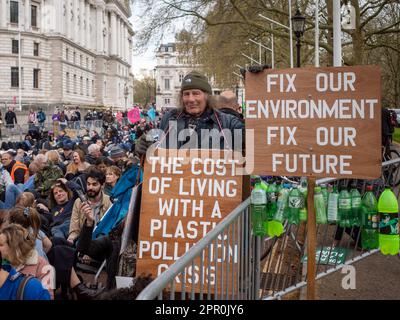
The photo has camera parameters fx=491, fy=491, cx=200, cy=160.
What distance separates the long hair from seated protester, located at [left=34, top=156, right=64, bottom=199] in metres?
4.62

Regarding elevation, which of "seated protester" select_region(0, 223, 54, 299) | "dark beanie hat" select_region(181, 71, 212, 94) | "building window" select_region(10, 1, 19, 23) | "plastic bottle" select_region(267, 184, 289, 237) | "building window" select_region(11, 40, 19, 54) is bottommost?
"seated protester" select_region(0, 223, 54, 299)

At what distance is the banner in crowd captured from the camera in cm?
412

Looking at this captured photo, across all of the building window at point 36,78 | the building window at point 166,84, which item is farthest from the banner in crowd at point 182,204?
the building window at point 166,84

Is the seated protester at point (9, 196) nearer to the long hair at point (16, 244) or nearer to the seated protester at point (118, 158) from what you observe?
the seated protester at point (118, 158)

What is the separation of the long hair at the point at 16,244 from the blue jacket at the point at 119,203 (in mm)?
1478

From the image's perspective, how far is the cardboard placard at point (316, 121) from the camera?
3.65 m

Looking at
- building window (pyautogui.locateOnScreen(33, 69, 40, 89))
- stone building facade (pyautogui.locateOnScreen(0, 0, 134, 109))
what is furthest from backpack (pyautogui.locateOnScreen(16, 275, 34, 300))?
building window (pyautogui.locateOnScreen(33, 69, 40, 89))

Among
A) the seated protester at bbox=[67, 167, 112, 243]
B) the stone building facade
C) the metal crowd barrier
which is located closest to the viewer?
the metal crowd barrier

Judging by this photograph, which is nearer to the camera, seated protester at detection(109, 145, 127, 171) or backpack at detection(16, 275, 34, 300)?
backpack at detection(16, 275, 34, 300)

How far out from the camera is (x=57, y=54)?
7012 cm

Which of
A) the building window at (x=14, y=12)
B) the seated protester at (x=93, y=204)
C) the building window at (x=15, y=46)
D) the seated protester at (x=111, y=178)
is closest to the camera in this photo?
the seated protester at (x=93, y=204)

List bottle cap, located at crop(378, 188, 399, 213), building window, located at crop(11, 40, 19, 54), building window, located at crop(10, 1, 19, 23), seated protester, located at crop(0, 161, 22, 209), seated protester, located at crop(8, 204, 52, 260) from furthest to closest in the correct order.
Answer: building window, located at crop(10, 1, 19, 23)
building window, located at crop(11, 40, 19, 54)
seated protester, located at crop(0, 161, 22, 209)
seated protester, located at crop(8, 204, 52, 260)
bottle cap, located at crop(378, 188, 399, 213)

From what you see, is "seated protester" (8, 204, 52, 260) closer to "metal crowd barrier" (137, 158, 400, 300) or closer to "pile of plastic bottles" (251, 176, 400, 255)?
"metal crowd barrier" (137, 158, 400, 300)

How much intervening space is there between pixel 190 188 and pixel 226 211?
37cm
